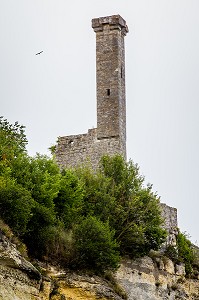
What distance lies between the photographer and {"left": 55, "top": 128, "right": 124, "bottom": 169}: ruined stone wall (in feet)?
219

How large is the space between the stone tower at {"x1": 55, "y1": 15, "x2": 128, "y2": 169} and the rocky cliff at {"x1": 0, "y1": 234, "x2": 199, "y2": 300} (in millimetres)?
6027

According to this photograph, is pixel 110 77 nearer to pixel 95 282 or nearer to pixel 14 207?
pixel 95 282

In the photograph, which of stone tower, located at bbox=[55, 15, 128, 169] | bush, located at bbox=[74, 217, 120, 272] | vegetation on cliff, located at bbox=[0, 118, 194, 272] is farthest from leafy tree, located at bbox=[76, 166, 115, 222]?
stone tower, located at bbox=[55, 15, 128, 169]

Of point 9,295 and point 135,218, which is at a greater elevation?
point 135,218

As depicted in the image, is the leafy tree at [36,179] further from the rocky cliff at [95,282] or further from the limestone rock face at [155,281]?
the limestone rock face at [155,281]

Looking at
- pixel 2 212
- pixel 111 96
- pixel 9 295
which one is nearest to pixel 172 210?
pixel 111 96

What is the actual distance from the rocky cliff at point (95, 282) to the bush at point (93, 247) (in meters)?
0.62

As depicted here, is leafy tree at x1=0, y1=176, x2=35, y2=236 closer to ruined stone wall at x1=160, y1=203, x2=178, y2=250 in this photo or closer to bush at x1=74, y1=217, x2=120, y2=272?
bush at x1=74, y1=217, x2=120, y2=272

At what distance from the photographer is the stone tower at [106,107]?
66.8m

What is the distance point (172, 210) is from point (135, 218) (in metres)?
6.33

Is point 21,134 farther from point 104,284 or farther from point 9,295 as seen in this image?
point 9,295

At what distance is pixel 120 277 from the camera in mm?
60688

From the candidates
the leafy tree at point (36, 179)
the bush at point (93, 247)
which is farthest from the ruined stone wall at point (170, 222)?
the leafy tree at point (36, 179)

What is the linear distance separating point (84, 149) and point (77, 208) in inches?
382
